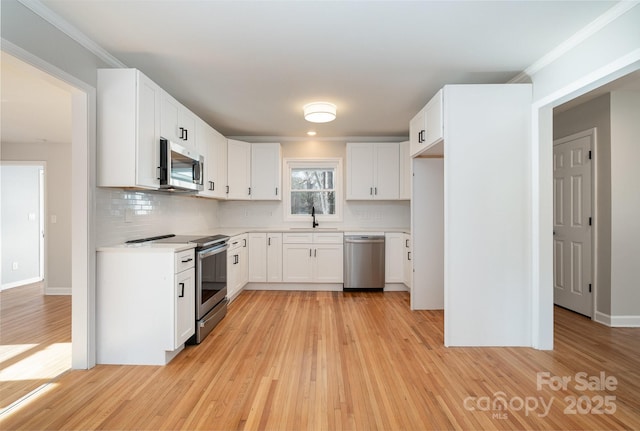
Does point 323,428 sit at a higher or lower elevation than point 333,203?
lower

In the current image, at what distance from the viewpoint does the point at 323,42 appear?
7.77 ft

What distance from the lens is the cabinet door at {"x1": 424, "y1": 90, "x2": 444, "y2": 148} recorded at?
9.31 feet

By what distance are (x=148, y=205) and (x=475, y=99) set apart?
10.8 feet

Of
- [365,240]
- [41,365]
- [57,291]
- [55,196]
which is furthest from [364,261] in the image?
[55,196]

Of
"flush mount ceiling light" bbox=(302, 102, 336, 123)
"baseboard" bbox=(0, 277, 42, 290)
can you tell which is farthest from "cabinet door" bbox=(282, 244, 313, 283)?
"baseboard" bbox=(0, 277, 42, 290)

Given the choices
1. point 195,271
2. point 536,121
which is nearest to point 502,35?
point 536,121

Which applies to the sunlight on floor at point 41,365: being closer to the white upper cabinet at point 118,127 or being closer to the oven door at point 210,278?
the oven door at point 210,278

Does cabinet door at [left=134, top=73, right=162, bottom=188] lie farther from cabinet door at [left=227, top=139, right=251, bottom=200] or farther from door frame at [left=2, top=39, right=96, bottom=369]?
cabinet door at [left=227, top=139, right=251, bottom=200]

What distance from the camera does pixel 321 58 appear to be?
2617 mm

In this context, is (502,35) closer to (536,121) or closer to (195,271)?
(536,121)

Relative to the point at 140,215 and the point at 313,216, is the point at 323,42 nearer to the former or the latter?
the point at 140,215

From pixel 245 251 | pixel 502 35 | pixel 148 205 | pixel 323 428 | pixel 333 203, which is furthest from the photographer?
pixel 333 203

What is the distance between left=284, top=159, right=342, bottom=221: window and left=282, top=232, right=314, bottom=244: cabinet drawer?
67 centimetres

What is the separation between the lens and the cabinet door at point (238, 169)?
491 centimetres
